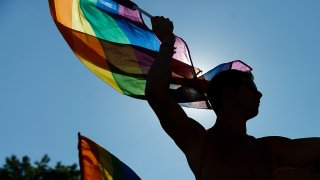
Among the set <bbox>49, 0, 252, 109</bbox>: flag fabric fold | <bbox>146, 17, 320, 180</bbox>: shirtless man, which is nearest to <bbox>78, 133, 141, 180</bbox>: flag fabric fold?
<bbox>49, 0, 252, 109</bbox>: flag fabric fold

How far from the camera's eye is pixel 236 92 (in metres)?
2.94

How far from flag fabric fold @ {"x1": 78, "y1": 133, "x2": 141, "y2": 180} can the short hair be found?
3.97m

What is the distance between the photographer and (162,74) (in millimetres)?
2652

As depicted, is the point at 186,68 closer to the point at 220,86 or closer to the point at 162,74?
the point at 220,86

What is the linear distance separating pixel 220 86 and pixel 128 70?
152 cm

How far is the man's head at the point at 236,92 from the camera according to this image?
2.92 m

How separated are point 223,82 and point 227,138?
1.41 feet

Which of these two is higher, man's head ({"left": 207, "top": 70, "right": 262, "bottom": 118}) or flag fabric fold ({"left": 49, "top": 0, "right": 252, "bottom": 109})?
flag fabric fold ({"left": 49, "top": 0, "right": 252, "bottom": 109})

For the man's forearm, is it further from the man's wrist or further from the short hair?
the short hair

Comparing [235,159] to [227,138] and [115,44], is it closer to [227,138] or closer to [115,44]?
[227,138]

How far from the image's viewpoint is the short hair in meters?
2.96

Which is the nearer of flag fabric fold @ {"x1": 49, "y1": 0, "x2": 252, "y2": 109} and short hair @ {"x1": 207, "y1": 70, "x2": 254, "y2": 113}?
short hair @ {"x1": 207, "y1": 70, "x2": 254, "y2": 113}

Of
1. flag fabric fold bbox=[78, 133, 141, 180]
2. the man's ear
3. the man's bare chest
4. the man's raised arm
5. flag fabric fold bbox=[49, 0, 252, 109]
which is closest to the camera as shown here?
the man's bare chest

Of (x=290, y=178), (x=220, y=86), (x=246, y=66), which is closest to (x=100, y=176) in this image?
(x=246, y=66)
